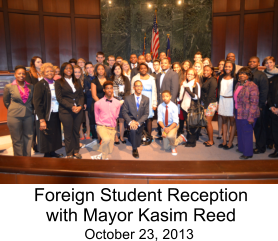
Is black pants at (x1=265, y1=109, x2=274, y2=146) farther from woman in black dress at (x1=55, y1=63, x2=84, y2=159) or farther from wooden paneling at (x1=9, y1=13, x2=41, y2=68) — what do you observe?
wooden paneling at (x1=9, y1=13, x2=41, y2=68)

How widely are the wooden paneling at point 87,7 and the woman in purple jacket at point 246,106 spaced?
7690 millimetres

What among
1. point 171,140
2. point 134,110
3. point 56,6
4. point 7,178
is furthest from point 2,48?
point 7,178

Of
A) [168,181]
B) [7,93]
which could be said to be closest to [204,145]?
[168,181]

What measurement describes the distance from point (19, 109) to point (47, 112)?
15.9 inches

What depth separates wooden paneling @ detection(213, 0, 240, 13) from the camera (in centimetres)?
880

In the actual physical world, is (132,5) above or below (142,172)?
above

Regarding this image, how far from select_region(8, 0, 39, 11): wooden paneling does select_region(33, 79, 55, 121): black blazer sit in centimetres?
685

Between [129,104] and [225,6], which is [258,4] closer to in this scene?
[225,6]

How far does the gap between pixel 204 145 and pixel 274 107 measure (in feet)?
4.50

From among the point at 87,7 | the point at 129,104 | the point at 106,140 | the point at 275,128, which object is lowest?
the point at 106,140

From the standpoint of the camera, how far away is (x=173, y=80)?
4484 millimetres

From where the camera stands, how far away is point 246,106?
11.5 feet

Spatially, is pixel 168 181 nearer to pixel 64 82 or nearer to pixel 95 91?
pixel 64 82

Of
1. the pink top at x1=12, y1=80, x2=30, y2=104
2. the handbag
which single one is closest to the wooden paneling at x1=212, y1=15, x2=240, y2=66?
the handbag
